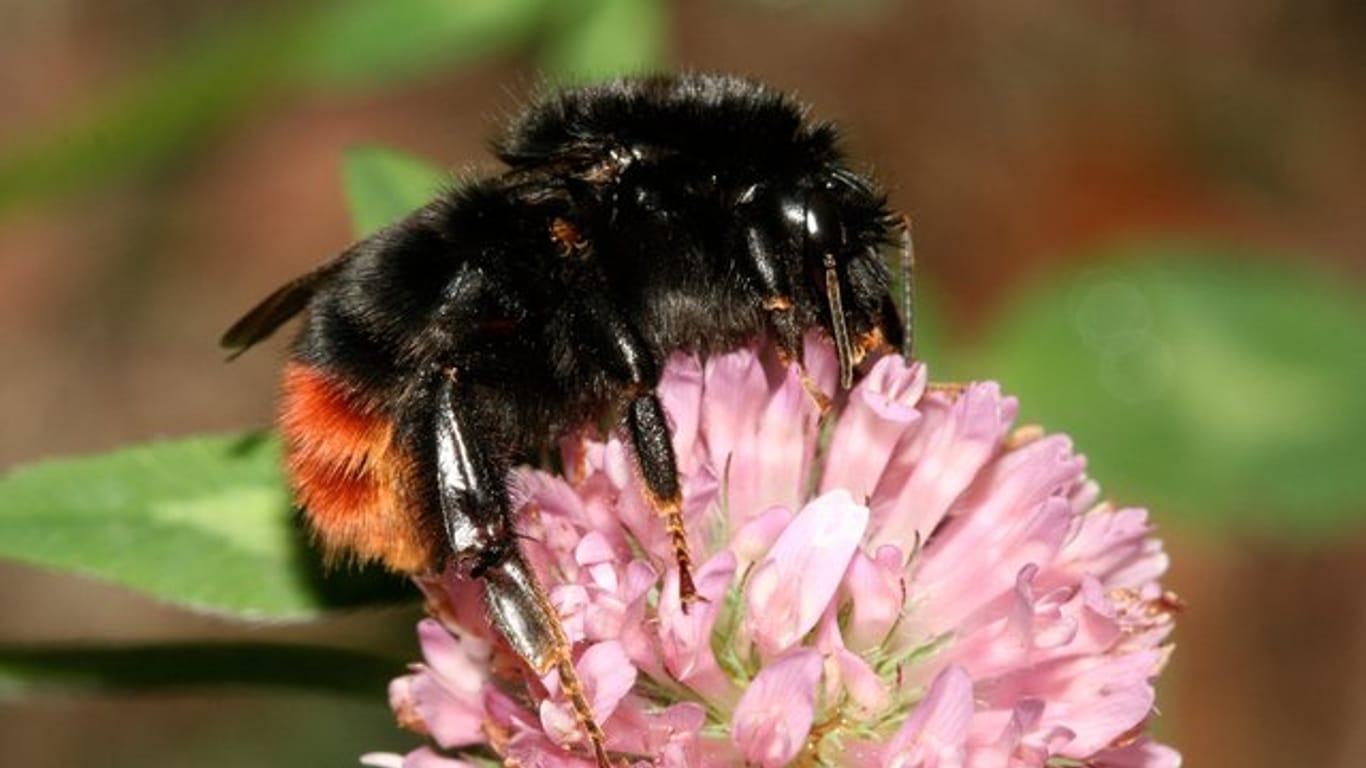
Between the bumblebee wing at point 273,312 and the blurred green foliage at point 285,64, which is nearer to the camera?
the bumblebee wing at point 273,312

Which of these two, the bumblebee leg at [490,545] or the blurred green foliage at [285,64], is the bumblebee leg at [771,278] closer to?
the bumblebee leg at [490,545]

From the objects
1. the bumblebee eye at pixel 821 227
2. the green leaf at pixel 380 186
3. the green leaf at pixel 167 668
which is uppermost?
the green leaf at pixel 380 186

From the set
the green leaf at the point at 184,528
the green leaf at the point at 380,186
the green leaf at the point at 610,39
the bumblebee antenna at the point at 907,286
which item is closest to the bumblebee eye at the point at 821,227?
the bumblebee antenna at the point at 907,286

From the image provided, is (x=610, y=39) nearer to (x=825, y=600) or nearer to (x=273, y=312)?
(x=273, y=312)

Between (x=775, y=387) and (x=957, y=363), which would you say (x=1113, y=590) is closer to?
(x=775, y=387)

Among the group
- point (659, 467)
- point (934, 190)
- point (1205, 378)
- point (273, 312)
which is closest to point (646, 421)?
point (659, 467)

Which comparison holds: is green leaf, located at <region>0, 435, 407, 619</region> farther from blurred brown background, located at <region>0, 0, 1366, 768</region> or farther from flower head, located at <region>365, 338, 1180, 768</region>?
blurred brown background, located at <region>0, 0, 1366, 768</region>
